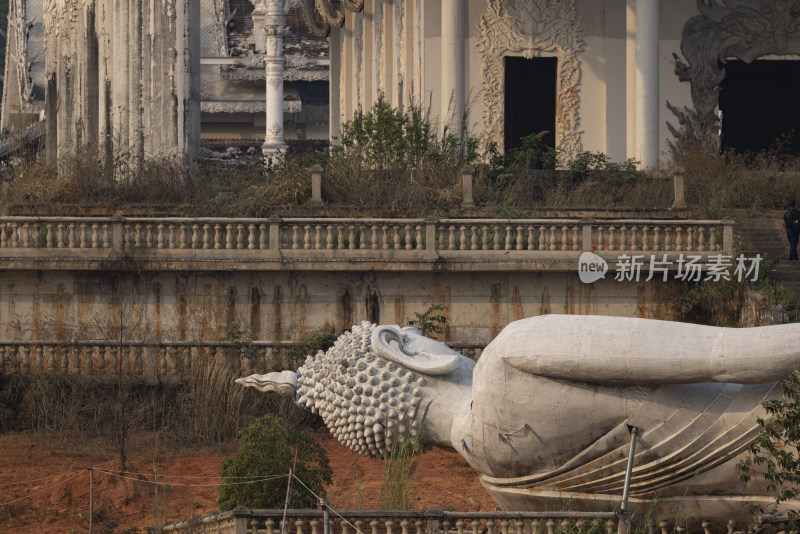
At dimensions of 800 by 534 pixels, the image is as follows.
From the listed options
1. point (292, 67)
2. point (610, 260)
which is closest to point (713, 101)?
point (610, 260)

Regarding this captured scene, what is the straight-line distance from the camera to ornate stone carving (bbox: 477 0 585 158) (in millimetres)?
32656

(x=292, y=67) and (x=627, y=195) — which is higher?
(x=292, y=67)

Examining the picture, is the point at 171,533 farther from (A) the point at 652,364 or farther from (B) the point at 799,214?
(B) the point at 799,214

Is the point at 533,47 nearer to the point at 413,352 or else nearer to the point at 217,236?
the point at 217,236

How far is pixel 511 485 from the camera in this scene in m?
9.91

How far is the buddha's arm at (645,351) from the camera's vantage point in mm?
8953

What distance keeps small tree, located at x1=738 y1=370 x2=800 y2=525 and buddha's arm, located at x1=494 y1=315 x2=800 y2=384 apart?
1.07ft

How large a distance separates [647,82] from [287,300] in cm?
→ 1029

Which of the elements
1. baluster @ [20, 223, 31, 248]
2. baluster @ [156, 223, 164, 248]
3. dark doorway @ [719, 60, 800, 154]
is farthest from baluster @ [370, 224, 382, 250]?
dark doorway @ [719, 60, 800, 154]

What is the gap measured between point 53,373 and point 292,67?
5034 cm

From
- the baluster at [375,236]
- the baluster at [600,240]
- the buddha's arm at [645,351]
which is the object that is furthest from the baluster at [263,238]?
the buddha's arm at [645,351]

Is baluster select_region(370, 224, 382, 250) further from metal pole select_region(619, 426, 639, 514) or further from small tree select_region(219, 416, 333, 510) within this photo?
metal pole select_region(619, 426, 639, 514)

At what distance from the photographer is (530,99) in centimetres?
3428

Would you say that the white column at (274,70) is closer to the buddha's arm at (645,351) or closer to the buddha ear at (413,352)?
the buddha ear at (413,352)
